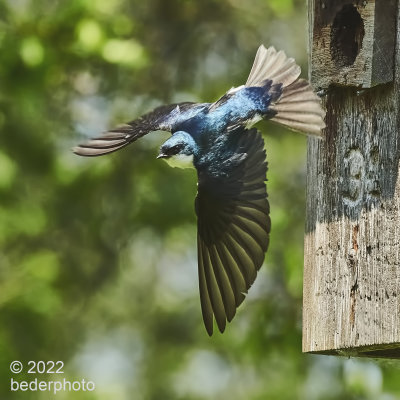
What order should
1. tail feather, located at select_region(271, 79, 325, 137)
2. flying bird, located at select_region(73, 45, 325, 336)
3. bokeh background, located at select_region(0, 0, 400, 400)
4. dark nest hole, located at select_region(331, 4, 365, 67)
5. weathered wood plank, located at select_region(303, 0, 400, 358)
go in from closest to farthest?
tail feather, located at select_region(271, 79, 325, 137) → weathered wood plank, located at select_region(303, 0, 400, 358) → flying bird, located at select_region(73, 45, 325, 336) → dark nest hole, located at select_region(331, 4, 365, 67) → bokeh background, located at select_region(0, 0, 400, 400)

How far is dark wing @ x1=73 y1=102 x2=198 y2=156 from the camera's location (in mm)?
3002

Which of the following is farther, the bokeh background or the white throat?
the bokeh background

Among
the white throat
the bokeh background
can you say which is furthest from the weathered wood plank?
the bokeh background

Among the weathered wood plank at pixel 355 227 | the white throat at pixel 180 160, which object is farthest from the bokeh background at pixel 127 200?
the white throat at pixel 180 160

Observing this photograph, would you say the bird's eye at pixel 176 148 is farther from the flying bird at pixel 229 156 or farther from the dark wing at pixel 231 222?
the dark wing at pixel 231 222

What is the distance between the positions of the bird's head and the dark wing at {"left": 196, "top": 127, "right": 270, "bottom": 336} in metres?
0.06

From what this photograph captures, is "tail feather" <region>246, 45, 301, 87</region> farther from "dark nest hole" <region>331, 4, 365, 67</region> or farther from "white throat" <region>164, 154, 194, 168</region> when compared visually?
"white throat" <region>164, 154, 194, 168</region>

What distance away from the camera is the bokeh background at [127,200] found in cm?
486

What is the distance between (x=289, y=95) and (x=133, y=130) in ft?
1.74

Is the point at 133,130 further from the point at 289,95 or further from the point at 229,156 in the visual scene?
the point at 289,95

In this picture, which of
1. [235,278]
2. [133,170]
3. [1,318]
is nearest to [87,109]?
[133,170]

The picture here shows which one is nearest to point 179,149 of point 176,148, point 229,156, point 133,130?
point 176,148

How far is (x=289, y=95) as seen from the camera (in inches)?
110

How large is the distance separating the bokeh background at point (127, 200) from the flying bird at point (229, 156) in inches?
59.0
